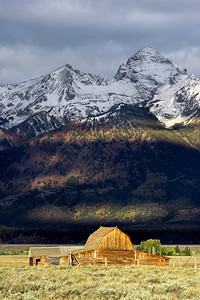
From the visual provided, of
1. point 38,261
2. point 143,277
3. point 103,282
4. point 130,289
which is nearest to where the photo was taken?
point 130,289

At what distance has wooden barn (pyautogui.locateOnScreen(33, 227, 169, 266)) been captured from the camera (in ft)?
271

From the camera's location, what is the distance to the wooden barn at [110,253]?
271 feet

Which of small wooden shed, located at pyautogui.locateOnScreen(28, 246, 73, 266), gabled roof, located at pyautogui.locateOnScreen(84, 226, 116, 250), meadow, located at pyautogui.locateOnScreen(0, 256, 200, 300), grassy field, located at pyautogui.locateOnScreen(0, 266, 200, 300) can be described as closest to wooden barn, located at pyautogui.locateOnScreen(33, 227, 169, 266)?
gabled roof, located at pyautogui.locateOnScreen(84, 226, 116, 250)

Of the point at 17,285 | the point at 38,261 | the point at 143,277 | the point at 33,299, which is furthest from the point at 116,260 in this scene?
the point at 33,299

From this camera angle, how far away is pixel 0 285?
46812mm

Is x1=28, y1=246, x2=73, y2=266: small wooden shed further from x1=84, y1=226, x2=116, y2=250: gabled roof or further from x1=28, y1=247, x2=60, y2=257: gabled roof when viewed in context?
x1=84, y1=226, x2=116, y2=250: gabled roof

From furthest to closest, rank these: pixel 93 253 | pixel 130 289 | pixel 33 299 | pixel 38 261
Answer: pixel 38 261
pixel 93 253
pixel 130 289
pixel 33 299

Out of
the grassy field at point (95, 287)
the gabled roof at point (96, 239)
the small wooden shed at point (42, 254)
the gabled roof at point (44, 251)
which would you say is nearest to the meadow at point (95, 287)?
the grassy field at point (95, 287)

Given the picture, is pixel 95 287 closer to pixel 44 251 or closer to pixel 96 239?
pixel 96 239

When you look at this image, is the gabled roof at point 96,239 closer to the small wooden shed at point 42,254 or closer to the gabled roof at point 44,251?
the small wooden shed at point 42,254

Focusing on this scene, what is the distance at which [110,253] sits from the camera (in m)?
85.2

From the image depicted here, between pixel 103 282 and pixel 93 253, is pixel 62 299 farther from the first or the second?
pixel 93 253

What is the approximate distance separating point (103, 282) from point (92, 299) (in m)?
8.53

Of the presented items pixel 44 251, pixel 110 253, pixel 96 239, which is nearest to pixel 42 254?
pixel 44 251
